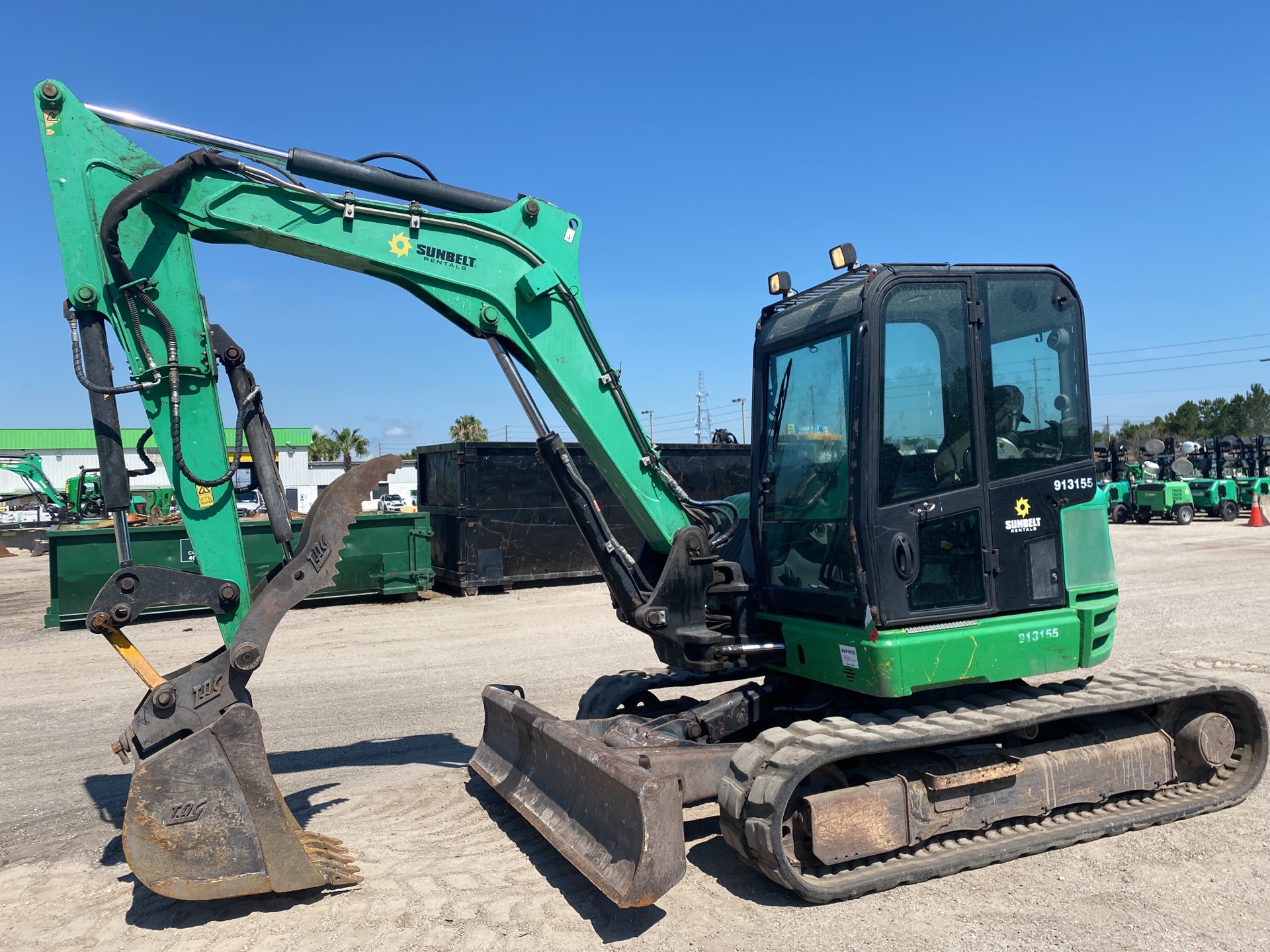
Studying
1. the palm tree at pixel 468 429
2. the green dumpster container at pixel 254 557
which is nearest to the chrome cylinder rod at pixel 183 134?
the green dumpster container at pixel 254 557

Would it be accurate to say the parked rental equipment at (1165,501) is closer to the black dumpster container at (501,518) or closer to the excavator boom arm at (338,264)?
the black dumpster container at (501,518)

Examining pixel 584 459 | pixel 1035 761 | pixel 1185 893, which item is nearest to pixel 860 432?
pixel 1035 761

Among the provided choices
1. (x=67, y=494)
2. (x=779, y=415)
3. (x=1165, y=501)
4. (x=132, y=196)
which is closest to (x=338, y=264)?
(x=132, y=196)

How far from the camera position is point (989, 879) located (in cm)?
439

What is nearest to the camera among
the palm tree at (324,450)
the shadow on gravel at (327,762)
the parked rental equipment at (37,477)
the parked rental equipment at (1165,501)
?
the shadow on gravel at (327,762)

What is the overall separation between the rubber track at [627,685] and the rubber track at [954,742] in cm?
109

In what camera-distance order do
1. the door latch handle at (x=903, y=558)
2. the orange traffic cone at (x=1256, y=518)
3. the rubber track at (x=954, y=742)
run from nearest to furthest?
the rubber track at (x=954, y=742)
the door latch handle at (x=903, y=558)
the orange traffic cone at (x=1256, y=518)

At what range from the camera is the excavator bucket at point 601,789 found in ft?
12.8

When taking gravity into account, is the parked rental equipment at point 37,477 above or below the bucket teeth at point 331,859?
above

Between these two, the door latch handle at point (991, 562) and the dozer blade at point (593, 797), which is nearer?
the dozer blade at point (593, 797)

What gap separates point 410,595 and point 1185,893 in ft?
42.2

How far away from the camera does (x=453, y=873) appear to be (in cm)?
457

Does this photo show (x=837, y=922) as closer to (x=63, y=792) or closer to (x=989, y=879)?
(x=989, y=879)

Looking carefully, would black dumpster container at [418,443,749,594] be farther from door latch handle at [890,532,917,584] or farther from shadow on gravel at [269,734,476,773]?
door latch handle at [890,532,917,584]
